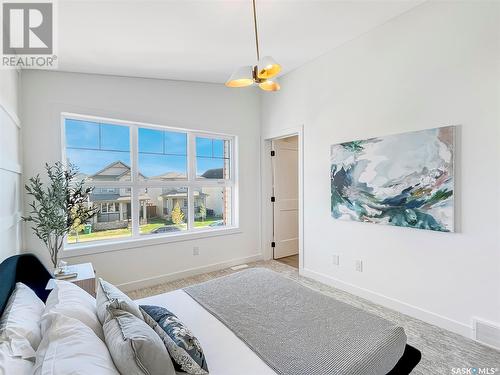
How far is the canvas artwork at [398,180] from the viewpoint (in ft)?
7.48

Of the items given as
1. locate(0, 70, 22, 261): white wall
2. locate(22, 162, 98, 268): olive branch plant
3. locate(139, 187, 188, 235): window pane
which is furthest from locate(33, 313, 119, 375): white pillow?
locate(139, 187, 188, 235): window pane

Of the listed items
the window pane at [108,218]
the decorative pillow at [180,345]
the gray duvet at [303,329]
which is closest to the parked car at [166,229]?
the window pane at [108,218]

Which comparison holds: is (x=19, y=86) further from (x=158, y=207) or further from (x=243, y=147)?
(x=243, y=147)

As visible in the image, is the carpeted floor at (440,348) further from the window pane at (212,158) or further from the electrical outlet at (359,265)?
the window pane at (212,158)

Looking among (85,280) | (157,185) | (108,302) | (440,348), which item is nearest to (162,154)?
(157,185)

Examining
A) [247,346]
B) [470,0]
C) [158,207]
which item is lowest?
[247,346]

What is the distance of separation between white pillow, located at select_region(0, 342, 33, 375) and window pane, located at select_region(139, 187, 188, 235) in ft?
8.49

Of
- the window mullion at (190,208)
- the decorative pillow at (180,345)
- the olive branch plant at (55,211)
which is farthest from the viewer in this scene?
the window mullion at (190,208)

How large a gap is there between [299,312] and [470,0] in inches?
111

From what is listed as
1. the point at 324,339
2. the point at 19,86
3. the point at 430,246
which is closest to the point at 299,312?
the point at 324,339

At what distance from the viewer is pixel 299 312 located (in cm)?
160

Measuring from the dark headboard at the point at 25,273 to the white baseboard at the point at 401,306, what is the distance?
9.70 feet

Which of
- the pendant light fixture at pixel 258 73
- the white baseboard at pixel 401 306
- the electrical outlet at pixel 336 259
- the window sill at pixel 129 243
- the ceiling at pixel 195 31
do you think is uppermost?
the ceiling at pixel 195 31

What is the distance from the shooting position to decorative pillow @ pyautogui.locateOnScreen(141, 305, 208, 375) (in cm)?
108
